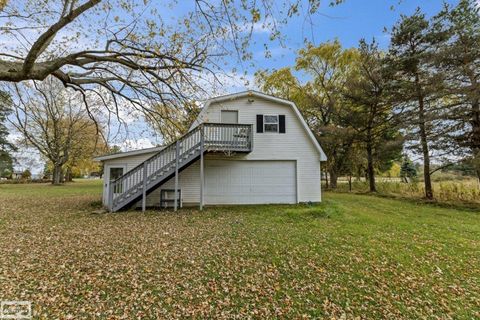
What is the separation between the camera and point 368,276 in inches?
177

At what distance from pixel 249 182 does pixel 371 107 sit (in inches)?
540

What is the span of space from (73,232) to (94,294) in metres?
4.26

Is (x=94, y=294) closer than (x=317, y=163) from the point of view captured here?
Yes

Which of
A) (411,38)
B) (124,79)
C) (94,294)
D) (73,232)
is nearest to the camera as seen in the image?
(94,294)

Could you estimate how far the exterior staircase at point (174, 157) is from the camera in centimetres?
1045

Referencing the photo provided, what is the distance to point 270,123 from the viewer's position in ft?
42.5

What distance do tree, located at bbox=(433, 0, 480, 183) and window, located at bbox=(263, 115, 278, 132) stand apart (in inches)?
376

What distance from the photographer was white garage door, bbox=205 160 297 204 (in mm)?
12602

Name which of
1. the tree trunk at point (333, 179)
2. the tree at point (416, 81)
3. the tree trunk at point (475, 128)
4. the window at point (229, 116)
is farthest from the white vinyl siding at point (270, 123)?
the tree trunk at point (333, 179)

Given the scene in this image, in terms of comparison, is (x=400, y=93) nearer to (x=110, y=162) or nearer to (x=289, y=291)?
(x=289, y=291)

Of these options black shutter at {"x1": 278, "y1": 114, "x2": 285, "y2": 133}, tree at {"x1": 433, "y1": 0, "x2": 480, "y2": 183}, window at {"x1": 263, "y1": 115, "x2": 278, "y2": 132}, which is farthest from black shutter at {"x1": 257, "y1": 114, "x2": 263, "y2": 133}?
tree at {"x1": 433, "y1": 0, "x2": 480, "y2": 183}

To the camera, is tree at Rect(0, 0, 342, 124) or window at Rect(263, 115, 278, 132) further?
window at Rect(263, 115, 278, 132)

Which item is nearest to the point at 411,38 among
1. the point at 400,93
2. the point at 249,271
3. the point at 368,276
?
the point at 400,93

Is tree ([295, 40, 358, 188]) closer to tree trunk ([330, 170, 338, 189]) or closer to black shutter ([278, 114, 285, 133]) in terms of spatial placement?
tree trunk ([330, 170, 338, 189])
